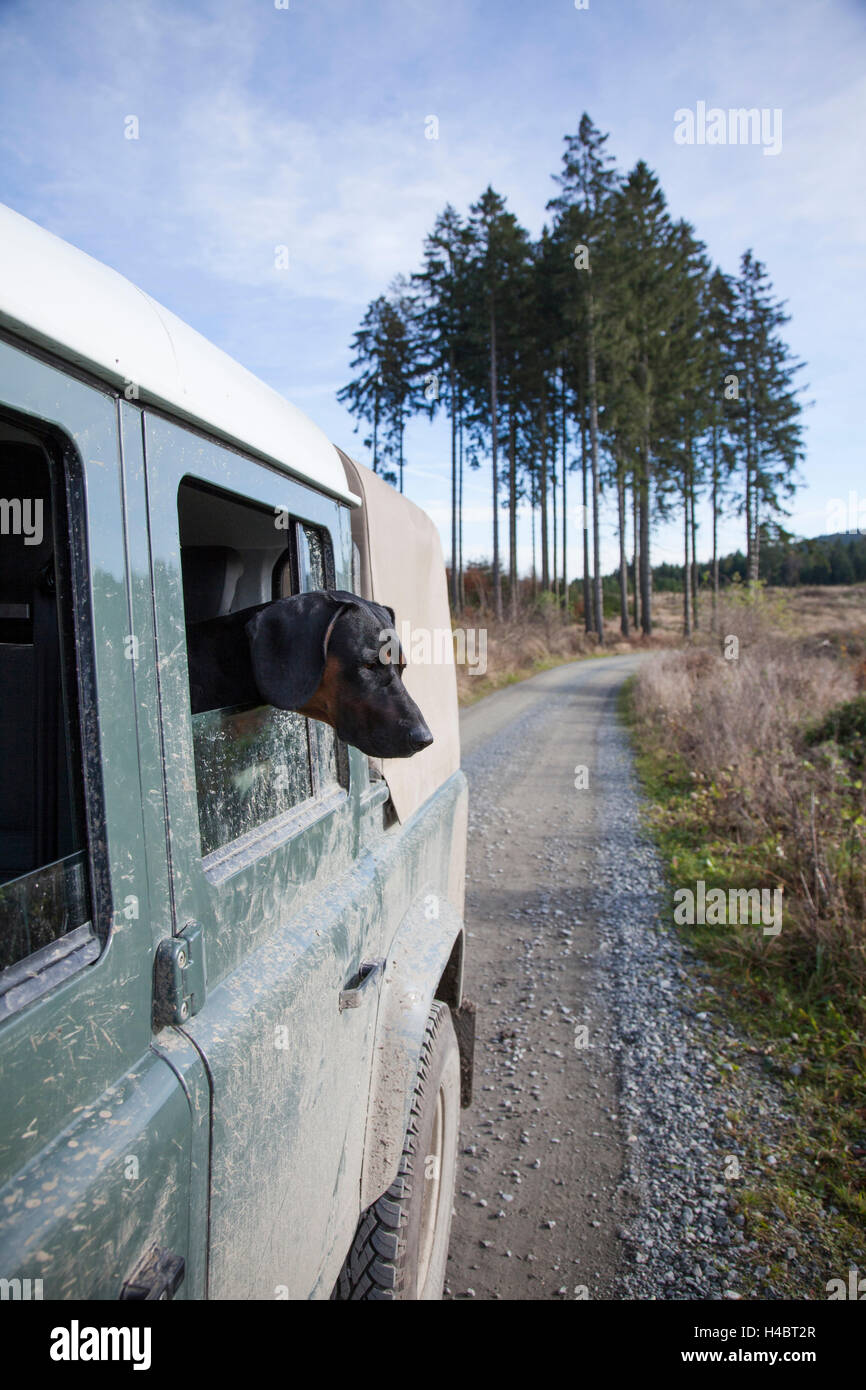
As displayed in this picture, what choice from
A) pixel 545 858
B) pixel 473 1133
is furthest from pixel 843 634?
pixel 473 1133

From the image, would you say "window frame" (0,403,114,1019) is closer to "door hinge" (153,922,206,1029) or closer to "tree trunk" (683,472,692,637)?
"door hinge" (153,922,206,1029)

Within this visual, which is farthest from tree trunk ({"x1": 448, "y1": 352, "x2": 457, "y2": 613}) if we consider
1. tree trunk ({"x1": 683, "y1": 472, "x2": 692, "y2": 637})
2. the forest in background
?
tree trunk ({"x1": 683, "y1": 472, "x2": 692, "y2": 637})

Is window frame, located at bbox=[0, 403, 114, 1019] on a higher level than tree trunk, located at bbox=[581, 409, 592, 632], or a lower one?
lower

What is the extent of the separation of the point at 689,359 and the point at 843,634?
21005mm

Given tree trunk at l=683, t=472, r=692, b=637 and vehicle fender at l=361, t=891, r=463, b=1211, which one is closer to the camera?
vehicle fender at l=361, t=891, r=463, b=1211

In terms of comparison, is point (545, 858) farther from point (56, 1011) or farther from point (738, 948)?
point (56, 1011)

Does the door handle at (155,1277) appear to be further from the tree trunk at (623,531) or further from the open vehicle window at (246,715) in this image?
the tree trunk at (623,531)

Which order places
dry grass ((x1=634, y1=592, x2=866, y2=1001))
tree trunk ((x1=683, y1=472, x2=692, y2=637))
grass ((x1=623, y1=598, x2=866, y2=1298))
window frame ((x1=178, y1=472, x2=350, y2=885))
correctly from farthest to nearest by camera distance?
1. tree trunk ((x1=683, y1=472, x2=692, y2=637))
2. dry grass ((x1=634, y1=592, x2=866, y2=1001))
3. grass ((x1=623, y1=598, x2=866, y2=1298))
4. window frame ((x1=178, y1=472, x2=350, y2=885))

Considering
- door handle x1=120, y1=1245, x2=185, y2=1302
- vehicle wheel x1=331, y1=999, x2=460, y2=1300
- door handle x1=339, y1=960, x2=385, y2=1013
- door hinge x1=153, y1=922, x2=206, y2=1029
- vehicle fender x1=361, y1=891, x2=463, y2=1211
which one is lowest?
vehicle wheel x1=331, y1=999, x2=460, y2=1300

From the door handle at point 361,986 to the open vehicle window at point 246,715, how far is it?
40 cm

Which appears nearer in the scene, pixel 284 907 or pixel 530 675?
pixel 284 907

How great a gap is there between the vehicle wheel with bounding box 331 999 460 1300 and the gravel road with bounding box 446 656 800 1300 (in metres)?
A: 0.33

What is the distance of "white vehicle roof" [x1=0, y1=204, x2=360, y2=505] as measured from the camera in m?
0.88
